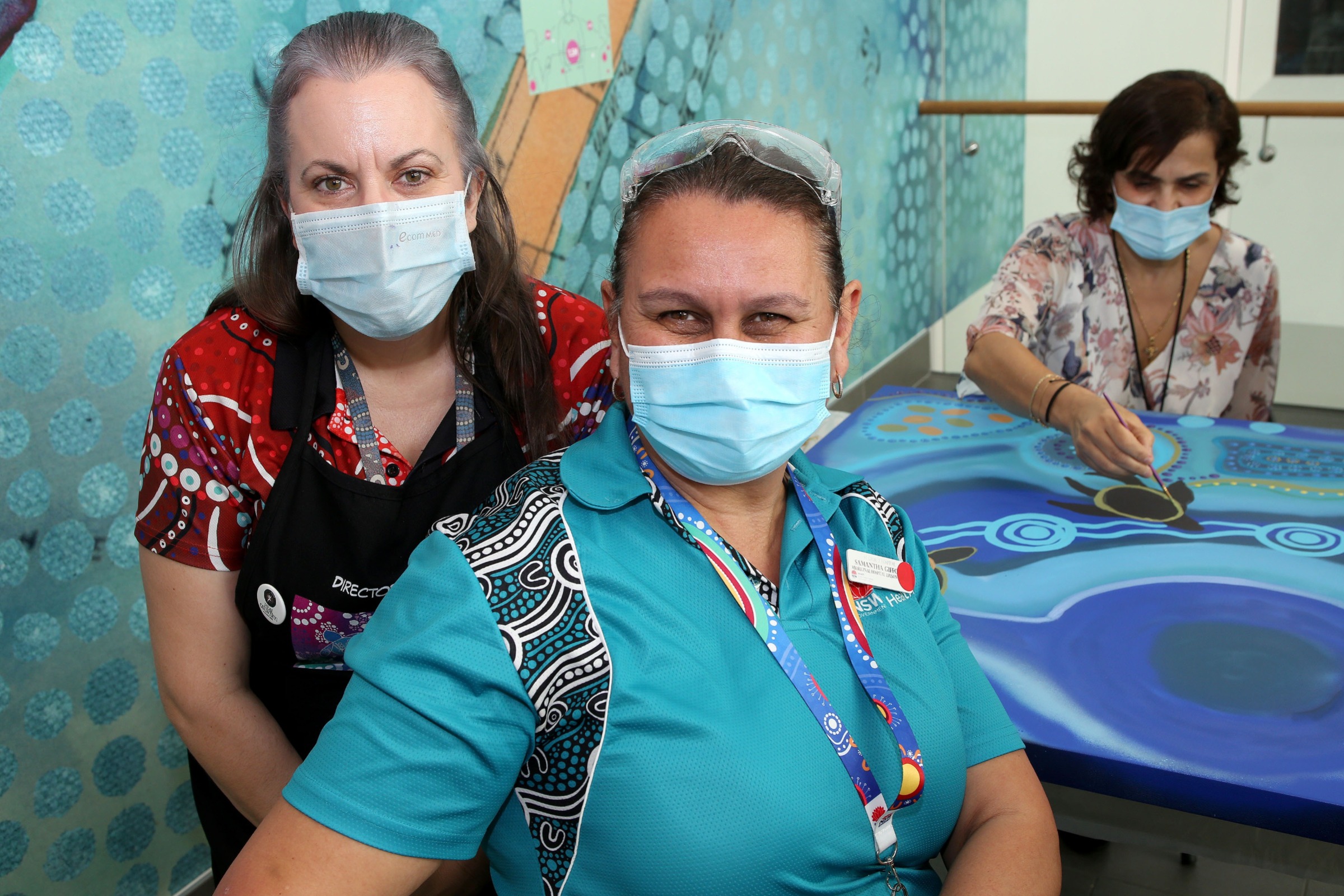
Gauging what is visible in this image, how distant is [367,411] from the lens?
145 cm

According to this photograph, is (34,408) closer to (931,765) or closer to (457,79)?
(457,79)

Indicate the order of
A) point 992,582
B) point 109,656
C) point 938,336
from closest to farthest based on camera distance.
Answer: point 992,582
point 109,656
point 938,336

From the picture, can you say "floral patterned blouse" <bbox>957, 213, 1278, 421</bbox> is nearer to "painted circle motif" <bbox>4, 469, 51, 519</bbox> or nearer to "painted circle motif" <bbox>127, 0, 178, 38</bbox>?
"painted circle motif" <bbox>127, 0, 178, 38</bbox>

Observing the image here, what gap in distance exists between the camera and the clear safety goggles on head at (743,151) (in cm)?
122

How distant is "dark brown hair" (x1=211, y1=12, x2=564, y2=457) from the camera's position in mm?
1369

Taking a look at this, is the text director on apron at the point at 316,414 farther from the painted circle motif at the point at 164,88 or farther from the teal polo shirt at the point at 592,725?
the painted circle motif at the point at 164,88

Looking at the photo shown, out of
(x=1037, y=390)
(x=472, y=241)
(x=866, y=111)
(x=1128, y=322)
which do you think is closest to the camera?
(x=472, y=241)

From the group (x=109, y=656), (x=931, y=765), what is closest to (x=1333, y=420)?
(x=931, y=765)

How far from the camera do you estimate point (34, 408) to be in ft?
5.62

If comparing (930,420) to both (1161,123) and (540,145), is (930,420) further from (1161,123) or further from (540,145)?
(540,145)

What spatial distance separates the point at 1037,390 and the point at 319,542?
1.45 meters

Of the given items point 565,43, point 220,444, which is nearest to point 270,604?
point 220,444

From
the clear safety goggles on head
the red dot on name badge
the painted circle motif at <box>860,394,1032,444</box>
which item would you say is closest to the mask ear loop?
the clear safety goggles on head

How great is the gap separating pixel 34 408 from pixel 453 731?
1163mm
